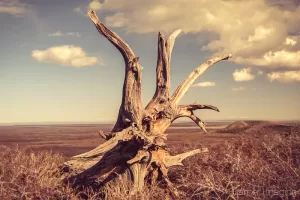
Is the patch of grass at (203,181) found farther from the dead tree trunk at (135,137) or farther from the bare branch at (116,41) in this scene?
the bare branch at (116,41)

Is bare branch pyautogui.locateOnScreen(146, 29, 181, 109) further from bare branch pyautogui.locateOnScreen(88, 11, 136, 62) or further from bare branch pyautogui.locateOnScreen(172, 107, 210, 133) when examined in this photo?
bare branch pyautogui.locateOnScreen(88, 11, 136, 62)

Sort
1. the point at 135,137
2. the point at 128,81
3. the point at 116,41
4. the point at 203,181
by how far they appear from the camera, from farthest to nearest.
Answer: the point at 116,41, the point at 128,81, the point at 135,137, the point at 203,181

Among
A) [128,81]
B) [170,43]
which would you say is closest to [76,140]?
[170,43]

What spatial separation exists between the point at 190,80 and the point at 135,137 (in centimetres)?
306

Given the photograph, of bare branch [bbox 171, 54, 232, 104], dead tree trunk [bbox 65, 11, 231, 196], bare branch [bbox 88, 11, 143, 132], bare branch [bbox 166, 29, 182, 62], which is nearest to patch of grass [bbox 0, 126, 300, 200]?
dead tree trunk [bbox 65, 11, 231, 196]

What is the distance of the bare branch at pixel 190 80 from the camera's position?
10.4m

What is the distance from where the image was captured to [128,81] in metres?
9.53

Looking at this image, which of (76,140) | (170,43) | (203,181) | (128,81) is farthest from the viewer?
(76,140)

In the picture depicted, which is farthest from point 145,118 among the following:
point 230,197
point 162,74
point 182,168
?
point 230,197

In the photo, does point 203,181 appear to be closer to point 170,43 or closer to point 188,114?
point 188,114

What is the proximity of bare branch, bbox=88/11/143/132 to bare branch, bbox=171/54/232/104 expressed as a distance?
4.39ft

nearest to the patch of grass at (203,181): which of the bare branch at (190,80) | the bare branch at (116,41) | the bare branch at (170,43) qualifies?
the bare branch at (190,80)

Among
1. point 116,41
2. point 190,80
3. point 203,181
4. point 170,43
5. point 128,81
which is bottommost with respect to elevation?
point 203,181

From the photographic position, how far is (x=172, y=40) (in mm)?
10836
